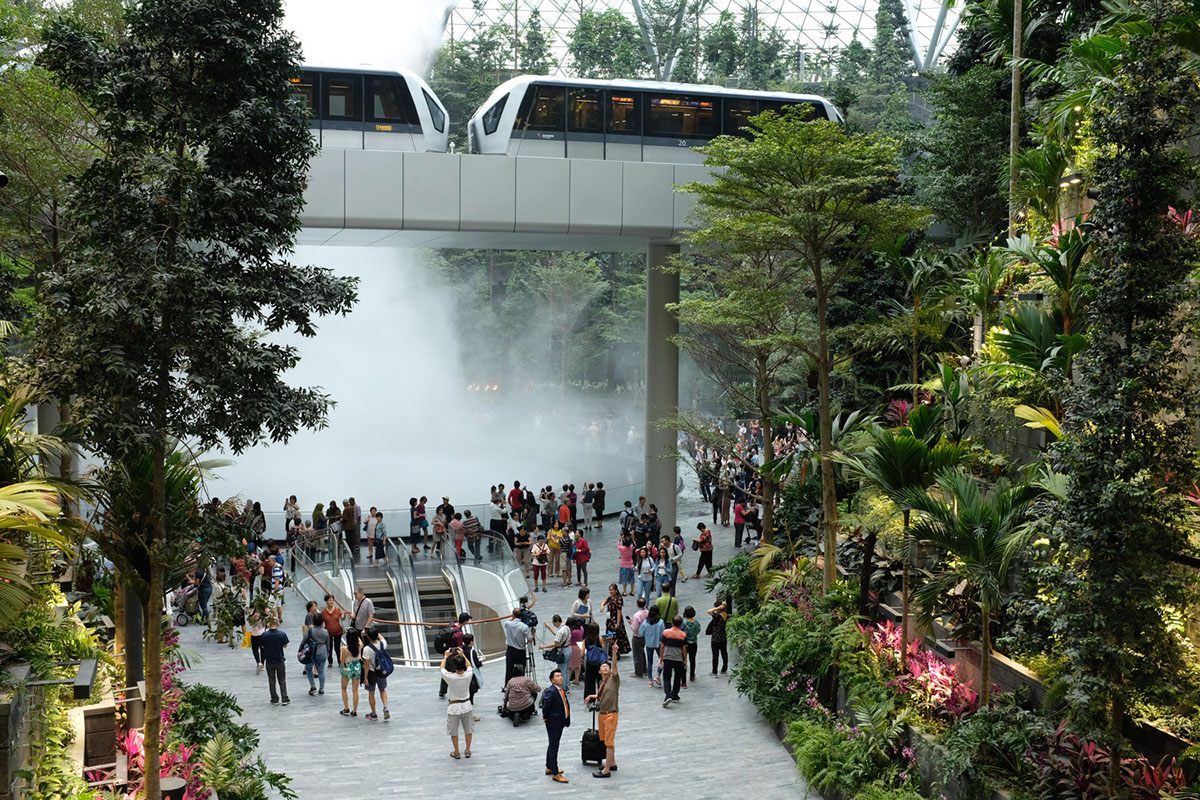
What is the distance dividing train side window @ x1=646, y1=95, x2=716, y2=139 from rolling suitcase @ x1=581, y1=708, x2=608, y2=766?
13315 millimetres

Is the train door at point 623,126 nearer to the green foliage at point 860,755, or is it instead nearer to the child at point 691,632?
the child at point 691,632

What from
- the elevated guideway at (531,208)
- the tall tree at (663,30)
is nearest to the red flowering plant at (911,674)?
the elevated guideway at (531,208)

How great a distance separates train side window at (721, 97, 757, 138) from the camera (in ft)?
72.7

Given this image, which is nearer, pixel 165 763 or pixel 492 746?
pixel 165 763

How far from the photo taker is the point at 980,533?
9016 millimetres

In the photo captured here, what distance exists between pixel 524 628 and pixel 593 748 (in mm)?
2044

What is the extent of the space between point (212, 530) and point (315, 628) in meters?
5.71

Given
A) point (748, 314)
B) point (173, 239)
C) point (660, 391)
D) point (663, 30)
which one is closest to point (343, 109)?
point (660, 391)

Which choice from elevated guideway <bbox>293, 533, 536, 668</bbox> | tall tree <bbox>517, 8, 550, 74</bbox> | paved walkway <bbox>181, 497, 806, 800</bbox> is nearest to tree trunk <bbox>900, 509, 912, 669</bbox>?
paved walkway <bbox>181, 497, 806, 800</bbox>

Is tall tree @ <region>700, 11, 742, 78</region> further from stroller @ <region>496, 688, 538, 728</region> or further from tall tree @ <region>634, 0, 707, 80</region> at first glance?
stroller @ <region>496, 688, 538, 728</region>

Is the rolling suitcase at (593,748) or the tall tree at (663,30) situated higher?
the tall tree at (663,30)

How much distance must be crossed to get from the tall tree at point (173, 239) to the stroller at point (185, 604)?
28.4 ft

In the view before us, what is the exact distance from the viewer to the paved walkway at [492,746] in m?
10.5

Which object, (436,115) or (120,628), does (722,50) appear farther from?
(120,628)
